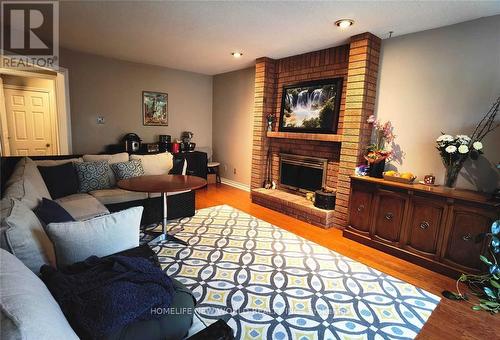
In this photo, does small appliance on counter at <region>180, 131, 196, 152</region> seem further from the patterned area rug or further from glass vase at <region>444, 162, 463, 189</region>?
glass vase at <region>444, 162, 463, 189</region>

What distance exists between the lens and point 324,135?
12.5 ft

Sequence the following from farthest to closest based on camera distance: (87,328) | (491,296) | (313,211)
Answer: (313,211), (491,296), (87,328)

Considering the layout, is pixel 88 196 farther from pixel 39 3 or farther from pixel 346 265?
pixel 346 265

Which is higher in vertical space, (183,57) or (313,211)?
(183,57)

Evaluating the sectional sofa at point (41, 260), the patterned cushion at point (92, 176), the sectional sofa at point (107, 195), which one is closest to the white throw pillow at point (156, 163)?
the sectional sofa at point (107, 195)

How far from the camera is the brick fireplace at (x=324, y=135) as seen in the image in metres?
3.29

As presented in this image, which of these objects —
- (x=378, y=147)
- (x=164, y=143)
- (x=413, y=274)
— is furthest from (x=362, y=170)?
(x=164, y=143)

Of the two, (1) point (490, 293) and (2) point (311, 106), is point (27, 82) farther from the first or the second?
(1) point (490, 293)

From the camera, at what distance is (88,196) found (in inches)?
120

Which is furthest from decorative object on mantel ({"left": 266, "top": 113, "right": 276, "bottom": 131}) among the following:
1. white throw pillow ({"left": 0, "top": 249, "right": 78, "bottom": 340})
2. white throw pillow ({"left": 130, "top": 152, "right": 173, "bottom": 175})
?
white throw pillow ({"left": 0, "top": 249, "right": 78, "bottom": 340})

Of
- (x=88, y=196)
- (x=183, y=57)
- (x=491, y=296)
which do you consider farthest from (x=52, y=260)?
(x=183, y=57)

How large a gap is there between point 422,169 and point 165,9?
11.4 feet

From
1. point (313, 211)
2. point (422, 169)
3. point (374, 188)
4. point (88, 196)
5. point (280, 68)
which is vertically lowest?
point (313, 211)

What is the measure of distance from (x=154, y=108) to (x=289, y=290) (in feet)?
15.6
